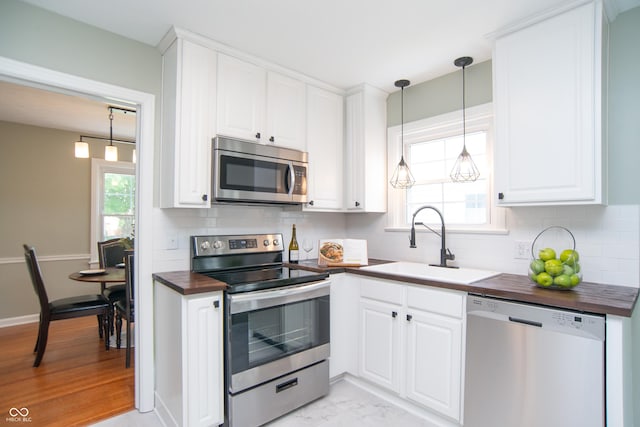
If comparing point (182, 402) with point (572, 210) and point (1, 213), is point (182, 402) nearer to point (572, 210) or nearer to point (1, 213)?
point (572, 210)

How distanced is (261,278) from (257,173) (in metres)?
0.78

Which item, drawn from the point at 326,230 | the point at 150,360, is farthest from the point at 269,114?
the point at 150,360

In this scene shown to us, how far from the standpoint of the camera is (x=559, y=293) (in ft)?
5.50

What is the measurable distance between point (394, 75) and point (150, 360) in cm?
283

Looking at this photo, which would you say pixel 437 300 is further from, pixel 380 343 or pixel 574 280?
pixel 574 280

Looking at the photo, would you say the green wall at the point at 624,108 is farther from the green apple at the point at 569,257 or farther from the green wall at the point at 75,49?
the green wall at the point at 75,49

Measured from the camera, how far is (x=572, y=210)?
2055mm

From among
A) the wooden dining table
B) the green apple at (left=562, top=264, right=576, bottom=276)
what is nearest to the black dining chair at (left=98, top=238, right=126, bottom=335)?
the wooden dining table

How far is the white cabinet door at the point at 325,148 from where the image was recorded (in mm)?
2863

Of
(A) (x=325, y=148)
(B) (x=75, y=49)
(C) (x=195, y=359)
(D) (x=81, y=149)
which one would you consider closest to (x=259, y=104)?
(A) (x=325, y=148)

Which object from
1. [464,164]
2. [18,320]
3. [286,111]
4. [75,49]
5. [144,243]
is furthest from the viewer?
[18,320]

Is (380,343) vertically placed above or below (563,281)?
below

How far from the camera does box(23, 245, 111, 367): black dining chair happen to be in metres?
2.99

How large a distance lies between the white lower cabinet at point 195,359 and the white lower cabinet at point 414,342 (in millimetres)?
1064
